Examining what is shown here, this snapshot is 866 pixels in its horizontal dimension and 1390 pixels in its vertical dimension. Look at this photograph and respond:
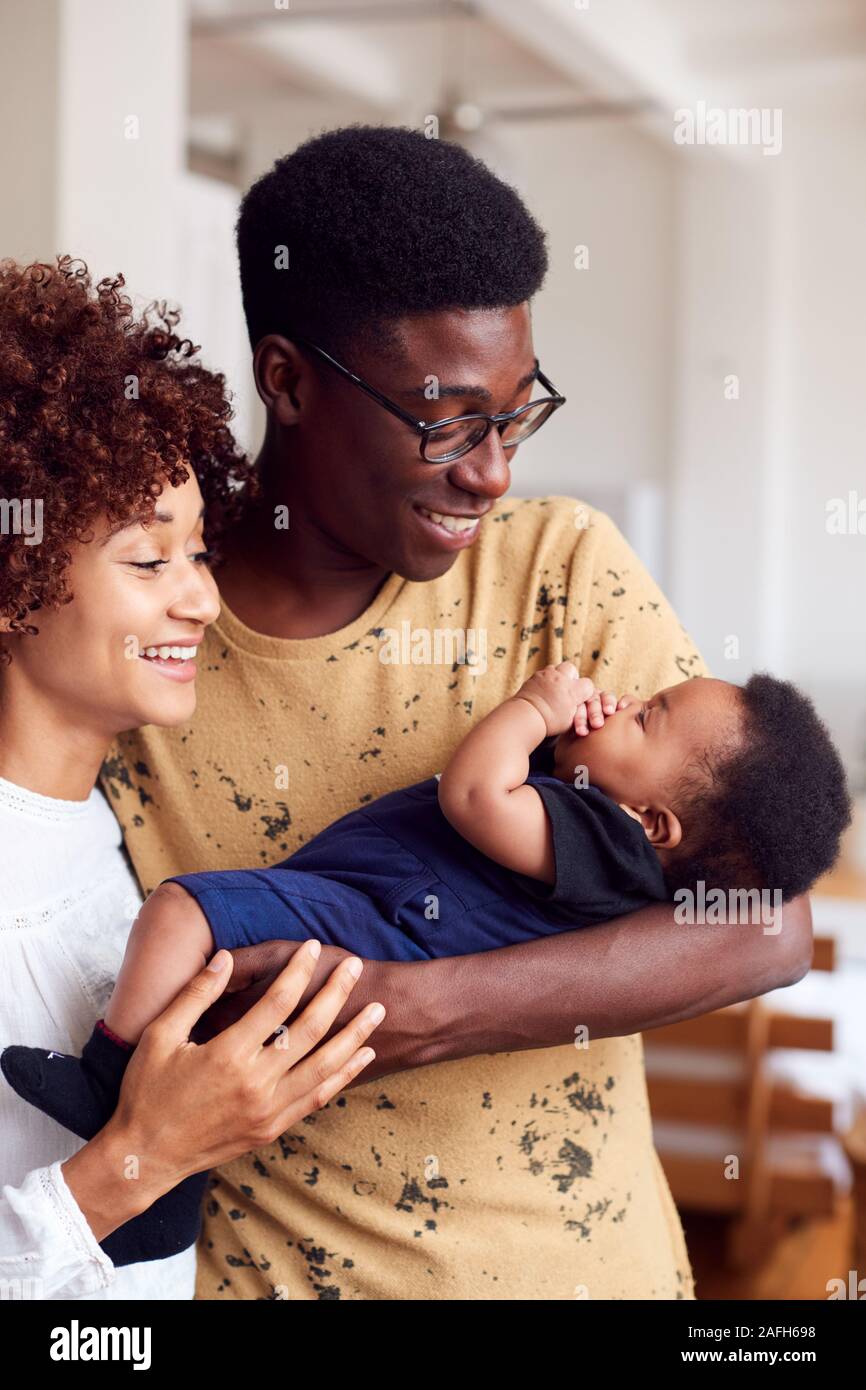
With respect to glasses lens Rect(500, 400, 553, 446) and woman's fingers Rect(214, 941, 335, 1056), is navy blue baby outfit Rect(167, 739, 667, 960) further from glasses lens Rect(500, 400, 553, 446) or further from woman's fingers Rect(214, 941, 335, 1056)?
glasses lens Rect(500, 400, 553, 446)

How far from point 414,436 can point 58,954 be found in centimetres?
63

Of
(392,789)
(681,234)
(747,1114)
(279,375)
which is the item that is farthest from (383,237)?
(681,234)

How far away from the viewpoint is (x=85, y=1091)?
126cm

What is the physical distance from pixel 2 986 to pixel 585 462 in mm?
5972

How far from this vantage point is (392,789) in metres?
1.49

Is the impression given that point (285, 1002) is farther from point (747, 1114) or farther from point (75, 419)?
point (747, 1114)

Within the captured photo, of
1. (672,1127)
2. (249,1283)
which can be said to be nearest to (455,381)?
(249,1283)

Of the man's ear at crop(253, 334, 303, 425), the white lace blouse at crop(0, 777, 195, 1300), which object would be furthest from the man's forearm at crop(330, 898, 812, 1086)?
the man's ear at crop(253, 334, 303, 425)

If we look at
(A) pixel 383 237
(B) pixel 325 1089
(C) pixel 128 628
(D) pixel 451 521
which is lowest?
(B) pixel 325 1089

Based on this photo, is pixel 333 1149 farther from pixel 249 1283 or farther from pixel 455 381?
pixel 455 381

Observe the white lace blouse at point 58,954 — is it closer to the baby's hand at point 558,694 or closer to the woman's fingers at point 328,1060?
the woman's fingers at point 328,1060

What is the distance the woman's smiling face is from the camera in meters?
1.38

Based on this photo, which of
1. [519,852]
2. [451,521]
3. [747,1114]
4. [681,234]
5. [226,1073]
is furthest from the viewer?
[681,234]

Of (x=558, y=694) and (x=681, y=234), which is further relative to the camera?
(x=681, y=234)
